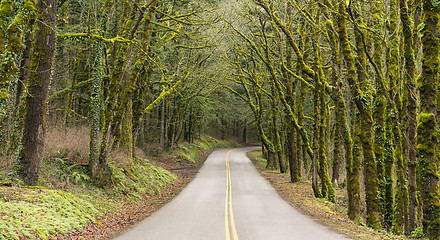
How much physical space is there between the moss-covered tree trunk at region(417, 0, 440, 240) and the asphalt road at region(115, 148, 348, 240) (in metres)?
2.29

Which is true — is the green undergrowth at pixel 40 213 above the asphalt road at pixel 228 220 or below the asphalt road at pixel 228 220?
above

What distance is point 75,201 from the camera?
9.59 m

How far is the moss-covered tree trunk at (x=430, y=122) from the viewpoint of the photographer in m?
6.88

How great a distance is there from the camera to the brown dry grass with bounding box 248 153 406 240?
343 inches

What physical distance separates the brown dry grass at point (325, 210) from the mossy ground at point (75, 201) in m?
6.19

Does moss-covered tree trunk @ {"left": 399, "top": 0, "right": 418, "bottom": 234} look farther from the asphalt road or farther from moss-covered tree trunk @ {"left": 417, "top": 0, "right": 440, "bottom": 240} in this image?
the asphalt road

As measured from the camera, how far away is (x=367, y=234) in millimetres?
8609

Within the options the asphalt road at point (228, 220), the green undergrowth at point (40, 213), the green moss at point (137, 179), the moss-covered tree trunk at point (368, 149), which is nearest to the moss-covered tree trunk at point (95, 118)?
the green moss at point (137, 179)

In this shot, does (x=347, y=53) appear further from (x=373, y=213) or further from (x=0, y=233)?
(x=0, y=233)

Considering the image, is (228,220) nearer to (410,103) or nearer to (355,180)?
(355,180)

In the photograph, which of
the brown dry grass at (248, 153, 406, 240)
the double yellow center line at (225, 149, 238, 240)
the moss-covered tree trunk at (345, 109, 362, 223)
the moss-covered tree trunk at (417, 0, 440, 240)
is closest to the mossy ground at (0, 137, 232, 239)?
the double yellow center line at (225, 149, 238, 240)

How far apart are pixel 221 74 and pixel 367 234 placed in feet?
87.7

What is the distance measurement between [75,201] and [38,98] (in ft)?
11.2

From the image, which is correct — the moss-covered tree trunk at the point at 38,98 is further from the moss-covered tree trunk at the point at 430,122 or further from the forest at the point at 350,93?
the moss-covered tree trunk at the point at 430,122
